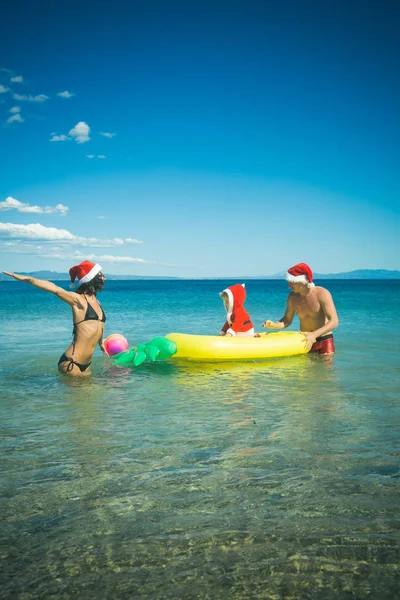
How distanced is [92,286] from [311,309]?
370 cm

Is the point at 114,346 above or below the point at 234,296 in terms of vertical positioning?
below

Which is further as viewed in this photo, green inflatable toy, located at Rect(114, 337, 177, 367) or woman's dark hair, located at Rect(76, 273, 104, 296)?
green inflatable toy, located at Rect(114, 337, 177, 367)

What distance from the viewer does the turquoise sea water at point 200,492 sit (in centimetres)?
209

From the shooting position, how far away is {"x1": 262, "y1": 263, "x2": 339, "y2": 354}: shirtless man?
24.6ft

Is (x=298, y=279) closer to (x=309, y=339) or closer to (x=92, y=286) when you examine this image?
(x=309, y=339)

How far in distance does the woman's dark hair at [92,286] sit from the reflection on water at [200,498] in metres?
1.55

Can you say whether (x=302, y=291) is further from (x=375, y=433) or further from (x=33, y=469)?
(x=33, y=469)

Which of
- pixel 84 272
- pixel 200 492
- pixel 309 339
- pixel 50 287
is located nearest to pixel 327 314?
pixel 309 339

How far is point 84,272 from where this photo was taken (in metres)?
6.01

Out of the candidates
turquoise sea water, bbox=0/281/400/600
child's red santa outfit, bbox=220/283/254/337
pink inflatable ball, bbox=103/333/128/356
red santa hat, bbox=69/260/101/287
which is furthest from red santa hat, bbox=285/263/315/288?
red santa hat, bbox=69/260/101/287

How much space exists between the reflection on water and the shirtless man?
8.10 feet

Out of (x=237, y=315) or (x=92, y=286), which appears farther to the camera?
(x=237, y=315)

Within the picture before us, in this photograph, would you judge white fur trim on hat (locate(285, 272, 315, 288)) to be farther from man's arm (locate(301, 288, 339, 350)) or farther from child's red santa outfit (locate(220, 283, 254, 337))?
child's red santa outfit (locate(220, 283, 254, 337))

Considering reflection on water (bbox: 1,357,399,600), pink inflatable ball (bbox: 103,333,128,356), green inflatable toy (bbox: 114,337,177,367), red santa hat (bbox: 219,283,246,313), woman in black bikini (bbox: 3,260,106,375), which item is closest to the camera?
reflection on water (bbox: 1,357,399,600)
